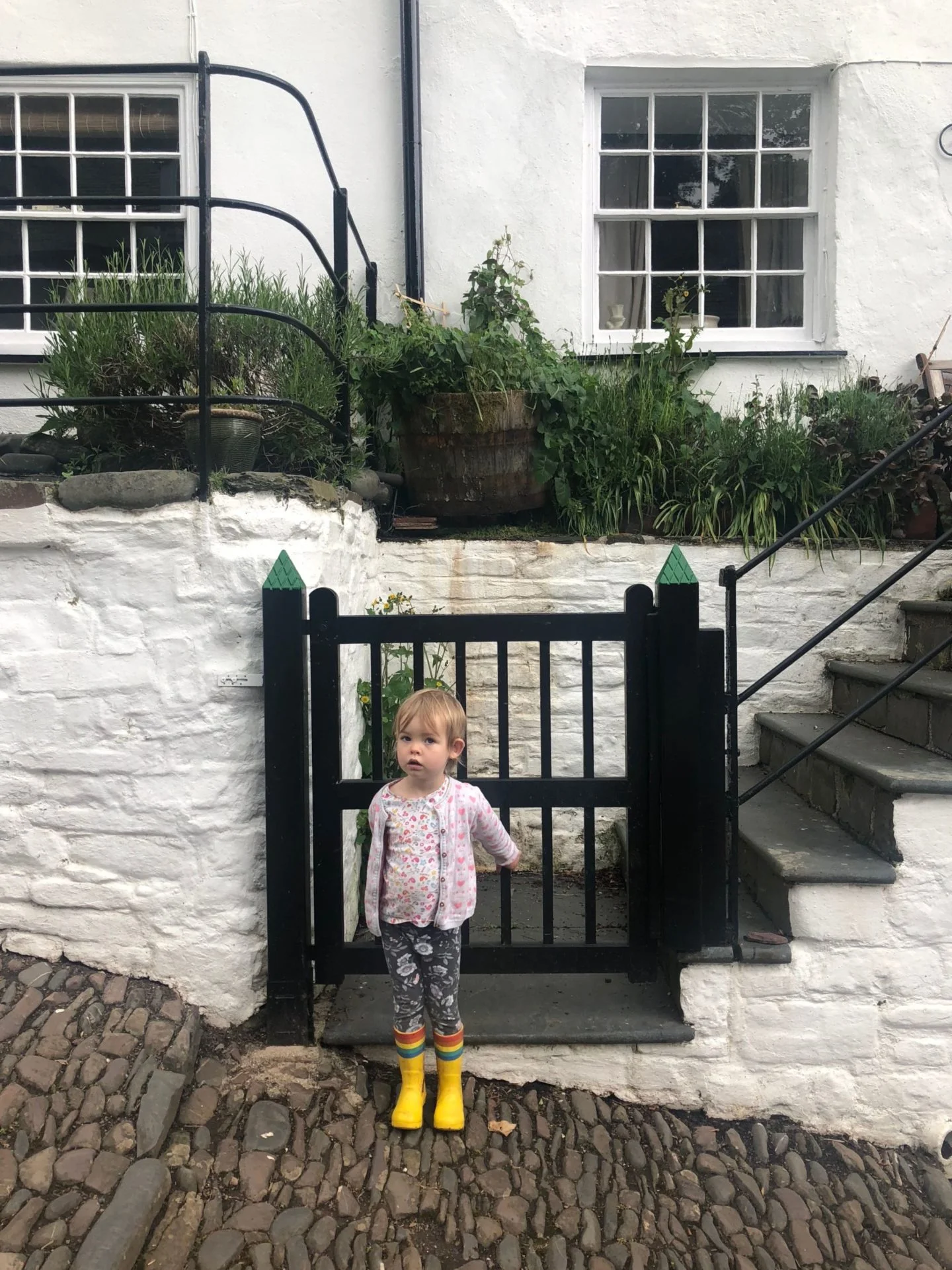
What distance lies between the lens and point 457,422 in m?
4.02

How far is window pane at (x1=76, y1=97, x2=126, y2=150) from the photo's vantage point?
5031 mm

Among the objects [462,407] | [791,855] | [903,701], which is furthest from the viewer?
[462,407]

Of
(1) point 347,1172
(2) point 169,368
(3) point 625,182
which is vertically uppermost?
(3) point 625,182

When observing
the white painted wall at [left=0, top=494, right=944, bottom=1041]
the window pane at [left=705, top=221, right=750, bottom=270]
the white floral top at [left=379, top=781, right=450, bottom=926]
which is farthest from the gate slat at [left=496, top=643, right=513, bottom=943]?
the window pane at [left=705, top=221, right=750, bottom=270]

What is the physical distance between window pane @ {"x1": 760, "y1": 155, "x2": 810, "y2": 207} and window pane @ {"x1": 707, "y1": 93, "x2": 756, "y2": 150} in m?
0.16

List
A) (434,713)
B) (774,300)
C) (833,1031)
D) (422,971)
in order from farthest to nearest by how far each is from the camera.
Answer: (774,300) < (833,1031) < (422,971) < (434,713)

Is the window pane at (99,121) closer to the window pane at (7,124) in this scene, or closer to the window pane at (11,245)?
the window pane at (7,124)

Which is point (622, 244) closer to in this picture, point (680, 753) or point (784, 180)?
point (784, 180)

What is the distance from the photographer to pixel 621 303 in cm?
516

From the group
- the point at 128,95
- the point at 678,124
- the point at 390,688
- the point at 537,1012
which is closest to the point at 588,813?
the point at 537,1012

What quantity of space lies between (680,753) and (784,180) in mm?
4106

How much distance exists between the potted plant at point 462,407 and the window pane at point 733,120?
6.73 feet

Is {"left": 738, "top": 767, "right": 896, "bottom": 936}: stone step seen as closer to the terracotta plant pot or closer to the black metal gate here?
the black metal gate

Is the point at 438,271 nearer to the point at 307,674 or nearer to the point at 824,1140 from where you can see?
the point at 307,674
